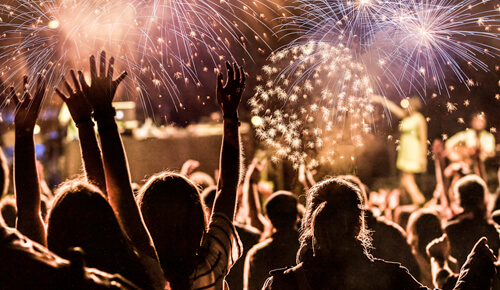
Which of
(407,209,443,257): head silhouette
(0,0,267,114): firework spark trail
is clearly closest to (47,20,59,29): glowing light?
(0,0,267,114): firework spark trail

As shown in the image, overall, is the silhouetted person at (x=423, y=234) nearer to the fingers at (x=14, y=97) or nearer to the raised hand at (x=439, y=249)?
the raised hand at (x=439, y=249)

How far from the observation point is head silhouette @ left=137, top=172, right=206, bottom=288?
1.64 m

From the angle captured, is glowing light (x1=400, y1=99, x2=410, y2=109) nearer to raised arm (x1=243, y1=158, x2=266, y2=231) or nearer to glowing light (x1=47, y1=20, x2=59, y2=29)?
raised arm (x1=243, y1=158, x2=266, y2=231)

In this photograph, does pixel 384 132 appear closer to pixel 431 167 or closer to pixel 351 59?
pixel 431 167

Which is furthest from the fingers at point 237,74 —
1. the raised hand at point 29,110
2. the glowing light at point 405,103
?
the glowing light at point 405,103

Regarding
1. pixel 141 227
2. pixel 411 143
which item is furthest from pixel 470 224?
pixel 411 143

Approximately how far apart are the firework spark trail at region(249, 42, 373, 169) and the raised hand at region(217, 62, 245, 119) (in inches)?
201

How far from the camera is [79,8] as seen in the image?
4.64 metres

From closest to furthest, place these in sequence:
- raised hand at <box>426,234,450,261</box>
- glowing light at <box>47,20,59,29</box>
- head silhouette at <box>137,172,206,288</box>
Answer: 1. head silhouette at <box>137,172,206,288</box>
2. raised hand at <box>426,234,450,261</box>
3. glowing light at <box>47,20,59,29</box>

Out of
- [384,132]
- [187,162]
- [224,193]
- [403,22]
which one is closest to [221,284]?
[224,193]

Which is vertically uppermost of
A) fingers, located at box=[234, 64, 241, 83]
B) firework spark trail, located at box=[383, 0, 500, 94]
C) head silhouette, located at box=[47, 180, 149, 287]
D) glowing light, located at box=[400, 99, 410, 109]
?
firework spark trail, located at box=[383, 0, 500, 94]

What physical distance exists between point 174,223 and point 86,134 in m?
0.47

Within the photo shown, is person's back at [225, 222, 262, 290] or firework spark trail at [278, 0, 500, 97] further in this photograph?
firework spark trail at [278, 0, 500, 97]

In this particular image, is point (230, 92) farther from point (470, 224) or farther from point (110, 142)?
point (470, 224)
